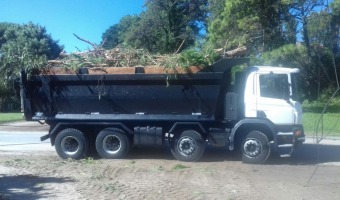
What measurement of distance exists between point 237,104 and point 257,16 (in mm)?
20534

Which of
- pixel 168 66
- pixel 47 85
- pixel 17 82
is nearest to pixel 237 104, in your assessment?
pixel 168 66

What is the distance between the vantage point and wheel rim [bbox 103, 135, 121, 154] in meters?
13.2

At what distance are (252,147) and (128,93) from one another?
3.51 metres

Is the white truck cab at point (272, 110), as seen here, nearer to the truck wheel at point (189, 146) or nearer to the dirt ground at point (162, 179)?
the dirt ground at point (162, 179)

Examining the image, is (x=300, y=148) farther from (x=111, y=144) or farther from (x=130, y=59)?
(x=130, y=59)

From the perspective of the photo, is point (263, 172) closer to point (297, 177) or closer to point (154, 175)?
point (297, 177)

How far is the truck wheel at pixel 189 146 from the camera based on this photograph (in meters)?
12.7

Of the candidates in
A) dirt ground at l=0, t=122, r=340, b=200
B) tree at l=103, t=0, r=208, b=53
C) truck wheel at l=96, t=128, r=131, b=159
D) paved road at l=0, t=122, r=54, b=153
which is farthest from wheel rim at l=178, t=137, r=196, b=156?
tree at l=103, t=0, r=208, b=53

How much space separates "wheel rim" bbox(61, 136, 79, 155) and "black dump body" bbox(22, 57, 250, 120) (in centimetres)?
75

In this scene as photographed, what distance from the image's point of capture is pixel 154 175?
10.5 m

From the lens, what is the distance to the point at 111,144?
1324 cm

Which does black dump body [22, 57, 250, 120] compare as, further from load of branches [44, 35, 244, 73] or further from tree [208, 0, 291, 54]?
tree [208, 0, 291, 54]

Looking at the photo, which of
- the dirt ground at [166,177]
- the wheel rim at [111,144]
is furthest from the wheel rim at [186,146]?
the wheel rim at [111,144]

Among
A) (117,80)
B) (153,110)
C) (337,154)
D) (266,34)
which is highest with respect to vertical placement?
(266,34)
